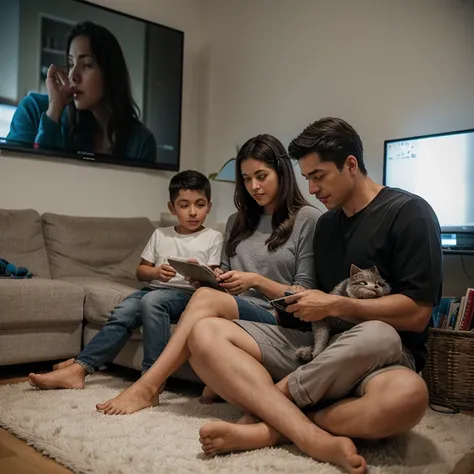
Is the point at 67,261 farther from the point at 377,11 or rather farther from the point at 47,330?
the point at 377,11

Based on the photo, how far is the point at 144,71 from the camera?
12.5 ft

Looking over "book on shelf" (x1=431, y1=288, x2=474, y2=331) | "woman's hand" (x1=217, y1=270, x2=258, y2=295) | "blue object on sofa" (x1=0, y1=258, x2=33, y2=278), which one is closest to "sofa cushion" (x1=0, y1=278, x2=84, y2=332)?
"blue object on sofa" (x1=0, y1=258, x2=33, y2=278)

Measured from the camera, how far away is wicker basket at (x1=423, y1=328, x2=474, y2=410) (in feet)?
6.61

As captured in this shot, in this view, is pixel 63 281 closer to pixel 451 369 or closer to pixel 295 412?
pixel 295 412

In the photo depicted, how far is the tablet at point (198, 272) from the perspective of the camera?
1782 millimetres

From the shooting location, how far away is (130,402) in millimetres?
1704

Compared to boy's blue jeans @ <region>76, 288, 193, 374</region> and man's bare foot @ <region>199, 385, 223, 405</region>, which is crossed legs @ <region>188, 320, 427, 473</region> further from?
boy's blue jeans @ <region>76, 288, 193, 374</region>

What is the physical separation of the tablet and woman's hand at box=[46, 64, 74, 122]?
1.94 m

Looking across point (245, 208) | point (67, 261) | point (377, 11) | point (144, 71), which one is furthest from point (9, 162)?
point (377, 11)

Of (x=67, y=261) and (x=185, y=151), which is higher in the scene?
(x=185, y=151)

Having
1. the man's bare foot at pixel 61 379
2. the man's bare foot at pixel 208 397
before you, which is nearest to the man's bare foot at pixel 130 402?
the man's bare foot at pixel 208 397

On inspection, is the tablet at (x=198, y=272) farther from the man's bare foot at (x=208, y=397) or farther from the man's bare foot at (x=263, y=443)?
the man's bare foot at (x=263, y=443)

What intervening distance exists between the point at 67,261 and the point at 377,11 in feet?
7.14

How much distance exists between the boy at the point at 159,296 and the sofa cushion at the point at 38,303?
0.99 feet
